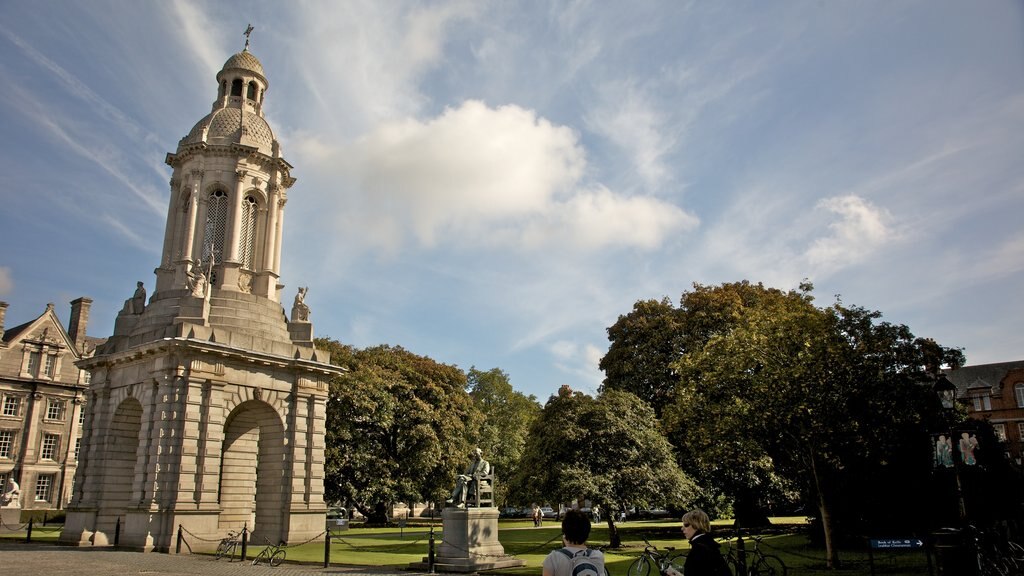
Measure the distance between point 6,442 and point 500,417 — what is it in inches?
1605

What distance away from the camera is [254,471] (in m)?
28.6

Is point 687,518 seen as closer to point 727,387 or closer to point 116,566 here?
point 727,387

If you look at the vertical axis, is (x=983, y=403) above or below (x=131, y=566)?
above

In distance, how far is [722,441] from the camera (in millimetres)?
23797

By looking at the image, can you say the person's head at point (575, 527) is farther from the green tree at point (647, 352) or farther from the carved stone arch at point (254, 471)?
the green tree at point (647, 352)

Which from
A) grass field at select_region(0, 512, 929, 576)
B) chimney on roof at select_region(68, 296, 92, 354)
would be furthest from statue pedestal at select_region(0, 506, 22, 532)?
chimney on roof at select_region(68, 296, 92, 354)

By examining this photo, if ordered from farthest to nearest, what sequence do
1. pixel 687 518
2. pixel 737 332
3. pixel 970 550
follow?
1. pixel 737 332
2. pixel 970 550
3. pixel 687 518

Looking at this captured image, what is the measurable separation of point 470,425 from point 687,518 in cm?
4545

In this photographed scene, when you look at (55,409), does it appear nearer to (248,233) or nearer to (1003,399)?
(248,233)

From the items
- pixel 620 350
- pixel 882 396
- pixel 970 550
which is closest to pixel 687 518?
pixel 970 550

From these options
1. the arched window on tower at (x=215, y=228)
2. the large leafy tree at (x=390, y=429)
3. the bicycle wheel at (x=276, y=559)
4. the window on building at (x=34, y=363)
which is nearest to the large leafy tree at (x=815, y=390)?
the bicycle wheel at (x=276, y=559)

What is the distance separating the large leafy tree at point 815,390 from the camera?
2059 cm

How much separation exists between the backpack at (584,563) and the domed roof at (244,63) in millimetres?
33810

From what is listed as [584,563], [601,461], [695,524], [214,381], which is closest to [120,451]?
[214,381]
